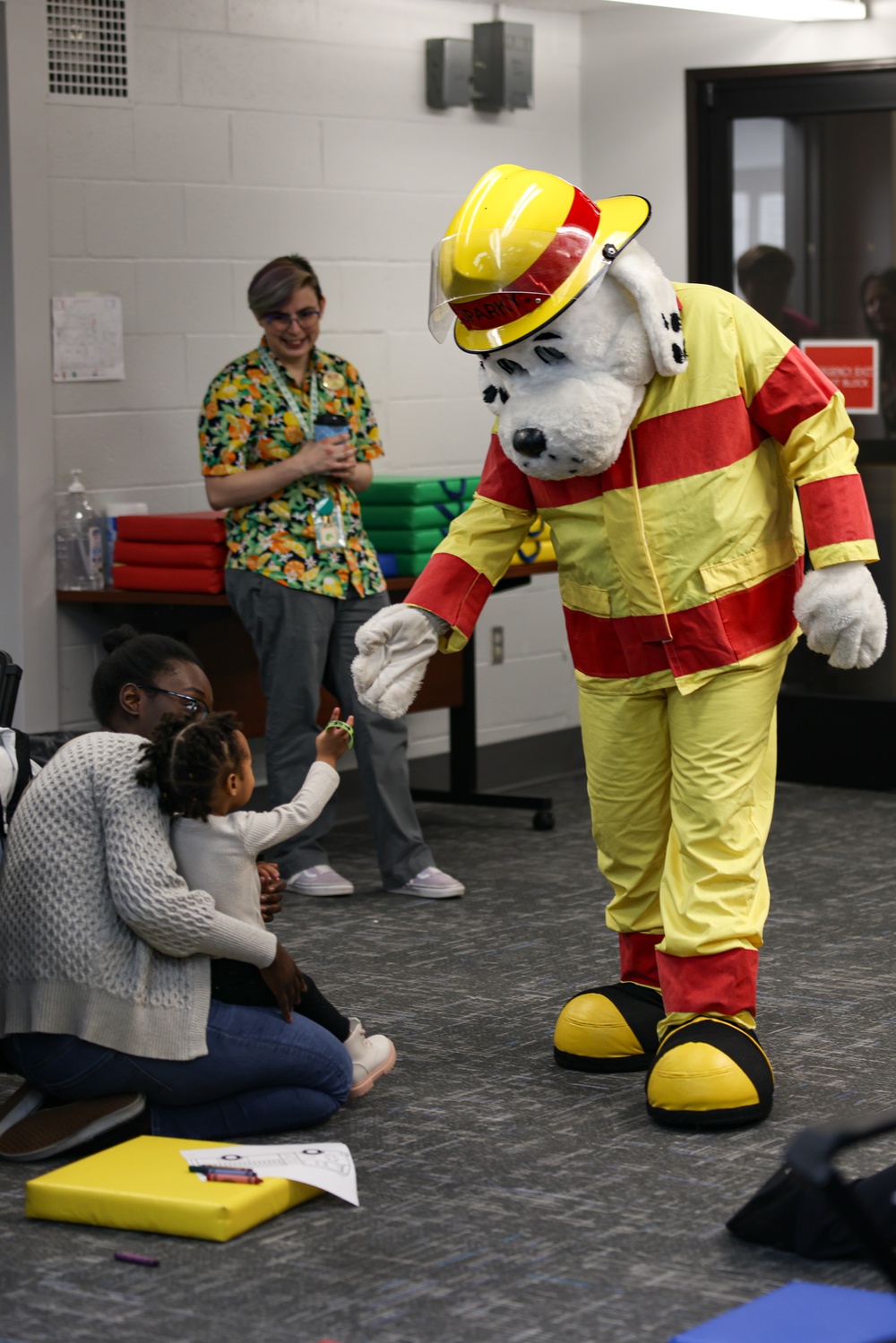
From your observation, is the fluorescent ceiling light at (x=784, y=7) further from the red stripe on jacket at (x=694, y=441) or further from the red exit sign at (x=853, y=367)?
the red stripe on jacket at (x=694, y=441)

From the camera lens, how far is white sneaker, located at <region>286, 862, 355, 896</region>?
15.2ft

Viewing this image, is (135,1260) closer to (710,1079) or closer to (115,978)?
(115,978)

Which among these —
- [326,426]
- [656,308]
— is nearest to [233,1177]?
[656,308]

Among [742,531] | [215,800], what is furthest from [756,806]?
[215,800]

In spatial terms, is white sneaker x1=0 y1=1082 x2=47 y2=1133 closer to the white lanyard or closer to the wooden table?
the wooden table

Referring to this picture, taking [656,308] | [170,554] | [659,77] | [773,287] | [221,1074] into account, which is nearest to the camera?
[221,1074]

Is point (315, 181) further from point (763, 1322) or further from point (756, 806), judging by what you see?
point (763, 1322)

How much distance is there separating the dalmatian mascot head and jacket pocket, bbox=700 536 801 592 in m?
0.23

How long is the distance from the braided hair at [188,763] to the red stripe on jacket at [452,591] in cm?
54

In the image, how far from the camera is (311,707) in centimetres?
460

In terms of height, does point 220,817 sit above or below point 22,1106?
above

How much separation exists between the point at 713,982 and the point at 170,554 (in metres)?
2.19

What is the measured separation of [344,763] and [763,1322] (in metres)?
3.66

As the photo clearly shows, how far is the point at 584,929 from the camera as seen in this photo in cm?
424
